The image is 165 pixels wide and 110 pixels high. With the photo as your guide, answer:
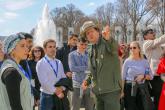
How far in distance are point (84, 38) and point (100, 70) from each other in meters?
0.54

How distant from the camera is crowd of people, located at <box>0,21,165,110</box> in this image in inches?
161

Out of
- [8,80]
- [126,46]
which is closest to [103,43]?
[8,80]

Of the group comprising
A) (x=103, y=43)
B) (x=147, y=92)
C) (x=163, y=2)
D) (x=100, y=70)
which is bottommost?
(x=147, y=92)

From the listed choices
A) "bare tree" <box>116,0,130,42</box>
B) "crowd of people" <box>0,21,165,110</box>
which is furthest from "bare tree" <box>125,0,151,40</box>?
"crowd of people" <box>0,21,165,110</box>

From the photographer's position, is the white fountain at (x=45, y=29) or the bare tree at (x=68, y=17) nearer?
the white fountain at (x=45, y=29)

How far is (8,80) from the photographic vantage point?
383cm

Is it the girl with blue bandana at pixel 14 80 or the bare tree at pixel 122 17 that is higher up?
the bare tree at pixel 122 17

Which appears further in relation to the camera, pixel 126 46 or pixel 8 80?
pixel 126 46

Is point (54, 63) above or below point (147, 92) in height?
above

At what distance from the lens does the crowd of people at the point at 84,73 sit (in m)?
4.08

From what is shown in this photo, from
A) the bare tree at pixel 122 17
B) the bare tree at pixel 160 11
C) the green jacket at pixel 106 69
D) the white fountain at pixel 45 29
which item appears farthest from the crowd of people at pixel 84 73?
the bare tree at pixel 122 17

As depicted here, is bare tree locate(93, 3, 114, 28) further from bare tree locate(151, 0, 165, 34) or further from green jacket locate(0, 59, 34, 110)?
green jacket locate(0, 59, 34, 110)

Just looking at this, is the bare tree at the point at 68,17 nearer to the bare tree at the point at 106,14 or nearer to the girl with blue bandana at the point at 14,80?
the bare tree at the point at 106,14

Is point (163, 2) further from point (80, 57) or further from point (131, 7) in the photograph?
point (80, 57)
